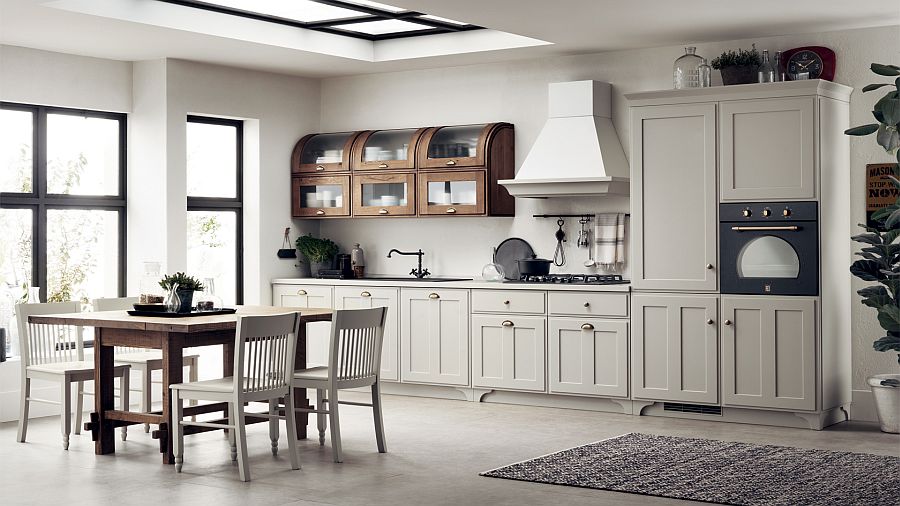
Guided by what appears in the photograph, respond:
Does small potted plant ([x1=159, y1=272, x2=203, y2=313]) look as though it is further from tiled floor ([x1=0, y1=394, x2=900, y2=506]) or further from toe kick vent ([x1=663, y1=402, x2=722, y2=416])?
toe kick vent ([x1=663, y1=402, x2=722, y2=416])

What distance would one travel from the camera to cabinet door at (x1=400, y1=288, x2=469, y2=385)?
27.0 feet

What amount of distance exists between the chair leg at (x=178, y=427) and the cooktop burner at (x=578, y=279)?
123 inches

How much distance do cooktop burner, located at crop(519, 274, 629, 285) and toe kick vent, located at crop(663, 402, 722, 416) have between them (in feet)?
3.01

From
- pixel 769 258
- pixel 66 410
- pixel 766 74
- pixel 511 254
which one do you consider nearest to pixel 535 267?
pixel 511 254

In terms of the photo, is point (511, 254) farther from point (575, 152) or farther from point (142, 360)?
point (142, 360)

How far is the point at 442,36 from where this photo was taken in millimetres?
8359

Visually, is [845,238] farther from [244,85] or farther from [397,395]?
[244,85]

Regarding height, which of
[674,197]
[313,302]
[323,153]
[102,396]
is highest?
[323,153]

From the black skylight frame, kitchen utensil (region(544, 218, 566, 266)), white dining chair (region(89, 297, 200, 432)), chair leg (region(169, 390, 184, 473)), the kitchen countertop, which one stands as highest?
the black skylight frame

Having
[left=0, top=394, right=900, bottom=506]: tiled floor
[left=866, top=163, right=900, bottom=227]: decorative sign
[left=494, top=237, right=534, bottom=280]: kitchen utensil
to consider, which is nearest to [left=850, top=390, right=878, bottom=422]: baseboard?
[left=0, top=394, right=900, bottom=506]: tiled floor

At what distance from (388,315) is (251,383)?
9.56 ft

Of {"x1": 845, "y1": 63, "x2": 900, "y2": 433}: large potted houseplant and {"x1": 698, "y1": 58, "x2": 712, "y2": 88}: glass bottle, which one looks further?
{"x1": 698, "y1": 58, "x2": 712, "y2": 88}: glass bottle

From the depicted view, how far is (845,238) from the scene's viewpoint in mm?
7281

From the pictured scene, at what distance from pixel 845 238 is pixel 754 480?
2467 millimetres
